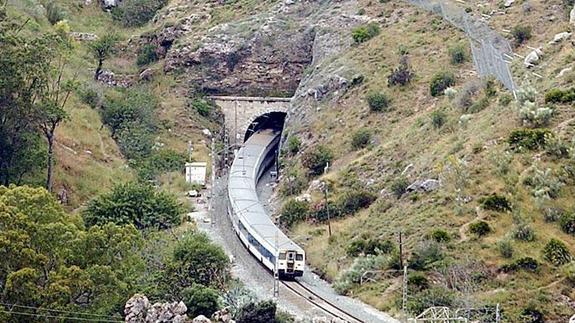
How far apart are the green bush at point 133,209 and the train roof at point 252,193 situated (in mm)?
3995

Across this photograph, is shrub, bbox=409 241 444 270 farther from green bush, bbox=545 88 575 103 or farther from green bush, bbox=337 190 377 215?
green bush, bbox=545 88 575 103

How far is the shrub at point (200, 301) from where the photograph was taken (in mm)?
46719

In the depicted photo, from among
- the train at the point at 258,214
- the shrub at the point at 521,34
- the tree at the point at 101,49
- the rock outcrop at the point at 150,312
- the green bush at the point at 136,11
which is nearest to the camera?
the rock outcrop at the point at 150,312

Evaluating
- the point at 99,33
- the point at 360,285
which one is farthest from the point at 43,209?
the point at 99,33

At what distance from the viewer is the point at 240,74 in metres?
85.3

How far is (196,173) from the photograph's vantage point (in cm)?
7250

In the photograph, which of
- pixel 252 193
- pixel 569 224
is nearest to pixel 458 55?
pixel 252 193

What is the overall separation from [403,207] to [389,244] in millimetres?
3382

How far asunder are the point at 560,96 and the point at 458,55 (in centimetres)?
1448

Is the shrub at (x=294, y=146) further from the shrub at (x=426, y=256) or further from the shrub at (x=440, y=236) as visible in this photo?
the shrub at (x=426, y=256)

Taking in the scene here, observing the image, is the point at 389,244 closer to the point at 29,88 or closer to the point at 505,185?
the point at 505,185

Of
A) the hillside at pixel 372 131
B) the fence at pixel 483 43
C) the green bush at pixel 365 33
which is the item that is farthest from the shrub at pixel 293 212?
the green bush at pixel 365 33

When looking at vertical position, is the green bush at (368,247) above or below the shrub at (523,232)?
below

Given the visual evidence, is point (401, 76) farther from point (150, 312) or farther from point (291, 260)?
point (150, 312)
